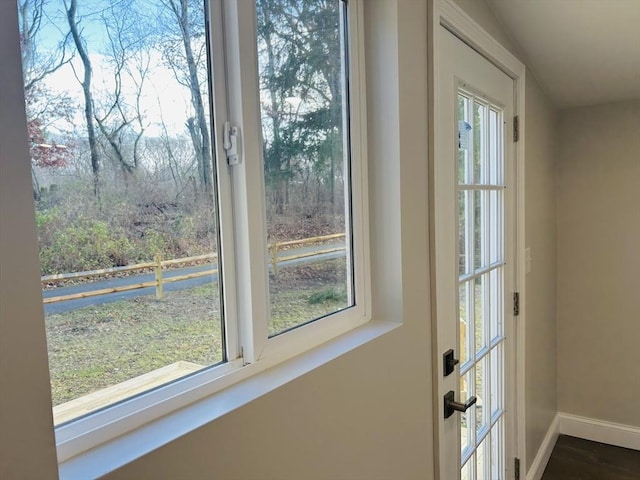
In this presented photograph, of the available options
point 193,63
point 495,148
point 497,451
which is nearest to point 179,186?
point 193,63

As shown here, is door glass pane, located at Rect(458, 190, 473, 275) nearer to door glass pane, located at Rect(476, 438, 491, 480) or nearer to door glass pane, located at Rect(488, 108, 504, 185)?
door glass pane, located at Rect(488, 108, 504, 185)

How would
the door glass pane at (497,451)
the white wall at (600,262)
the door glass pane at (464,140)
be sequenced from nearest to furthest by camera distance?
the door glass pane at (464,140) → the door glass pane at (497,451) → the white wall at (600,262)

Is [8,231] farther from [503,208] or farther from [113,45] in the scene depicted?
[503,208]

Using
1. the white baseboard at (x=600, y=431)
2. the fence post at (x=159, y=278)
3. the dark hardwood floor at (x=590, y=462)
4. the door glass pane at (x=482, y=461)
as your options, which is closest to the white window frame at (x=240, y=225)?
the fence post at (x=159, y=278)

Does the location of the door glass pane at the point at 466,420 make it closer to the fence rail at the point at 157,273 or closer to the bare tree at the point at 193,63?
the fence rail at the point at 157,273

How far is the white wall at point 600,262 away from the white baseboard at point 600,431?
0.04 meters

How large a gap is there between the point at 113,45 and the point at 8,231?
0.36 m

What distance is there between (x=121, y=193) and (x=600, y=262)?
2823 mm

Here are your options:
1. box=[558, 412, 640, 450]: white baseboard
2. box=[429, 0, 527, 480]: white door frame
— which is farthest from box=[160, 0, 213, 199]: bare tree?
box=[558, 412, 640, 450]: white baseboard

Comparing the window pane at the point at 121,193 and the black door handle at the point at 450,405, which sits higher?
the window pane at the point at 121,193

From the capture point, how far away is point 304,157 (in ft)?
3.40

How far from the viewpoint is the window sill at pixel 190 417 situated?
1.93 ft

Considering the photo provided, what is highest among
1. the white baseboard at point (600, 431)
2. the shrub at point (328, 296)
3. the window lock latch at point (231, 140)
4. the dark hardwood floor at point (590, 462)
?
the window lock latch at point (231, 140)

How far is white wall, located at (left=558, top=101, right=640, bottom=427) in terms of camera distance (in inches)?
103
